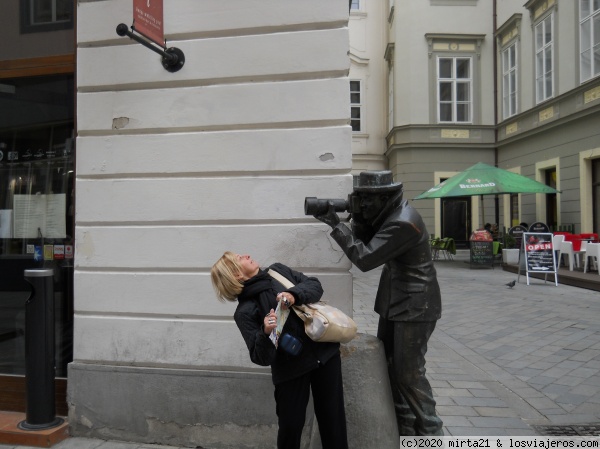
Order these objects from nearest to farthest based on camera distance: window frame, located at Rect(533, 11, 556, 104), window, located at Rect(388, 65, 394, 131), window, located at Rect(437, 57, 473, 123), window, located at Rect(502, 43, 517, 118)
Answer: window frame, located at Rect(533, 11, 556, 104) < window, located at Rect(502, 43, 517, 118) < window, located at Rect(437, 57, 473, 123) < window, located at Rect(388, 65, 394, 131)

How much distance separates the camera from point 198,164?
409 cm

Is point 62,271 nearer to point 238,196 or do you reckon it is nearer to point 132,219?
point 132,219

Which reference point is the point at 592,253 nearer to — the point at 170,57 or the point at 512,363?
the point at 512,363

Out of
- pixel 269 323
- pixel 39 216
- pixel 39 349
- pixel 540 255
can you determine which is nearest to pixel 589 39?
pixel 540 255

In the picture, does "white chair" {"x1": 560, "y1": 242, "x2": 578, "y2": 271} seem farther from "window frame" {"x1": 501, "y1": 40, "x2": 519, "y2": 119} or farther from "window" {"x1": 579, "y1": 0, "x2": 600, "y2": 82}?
"window frame" {"x1": 501, "y1": 40, "x2": 519, "y2": 119}

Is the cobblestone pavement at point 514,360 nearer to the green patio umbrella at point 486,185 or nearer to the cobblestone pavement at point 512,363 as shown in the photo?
the cobblestone pavement at point 512,363

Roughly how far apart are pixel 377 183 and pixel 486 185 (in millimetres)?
12643

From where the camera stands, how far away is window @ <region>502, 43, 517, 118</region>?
20.3 meters

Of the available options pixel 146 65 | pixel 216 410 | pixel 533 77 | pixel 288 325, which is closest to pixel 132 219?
pixel 146 65

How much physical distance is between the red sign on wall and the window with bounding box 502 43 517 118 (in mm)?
18913

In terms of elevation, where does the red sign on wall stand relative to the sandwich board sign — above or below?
above

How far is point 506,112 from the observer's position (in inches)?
836

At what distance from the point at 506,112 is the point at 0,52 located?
19.9 m

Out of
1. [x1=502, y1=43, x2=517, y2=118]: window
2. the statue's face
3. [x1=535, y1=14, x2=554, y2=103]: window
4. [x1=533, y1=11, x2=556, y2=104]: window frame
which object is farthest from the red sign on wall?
[x1=502, y1=43, x2=517, y2=118]: window
